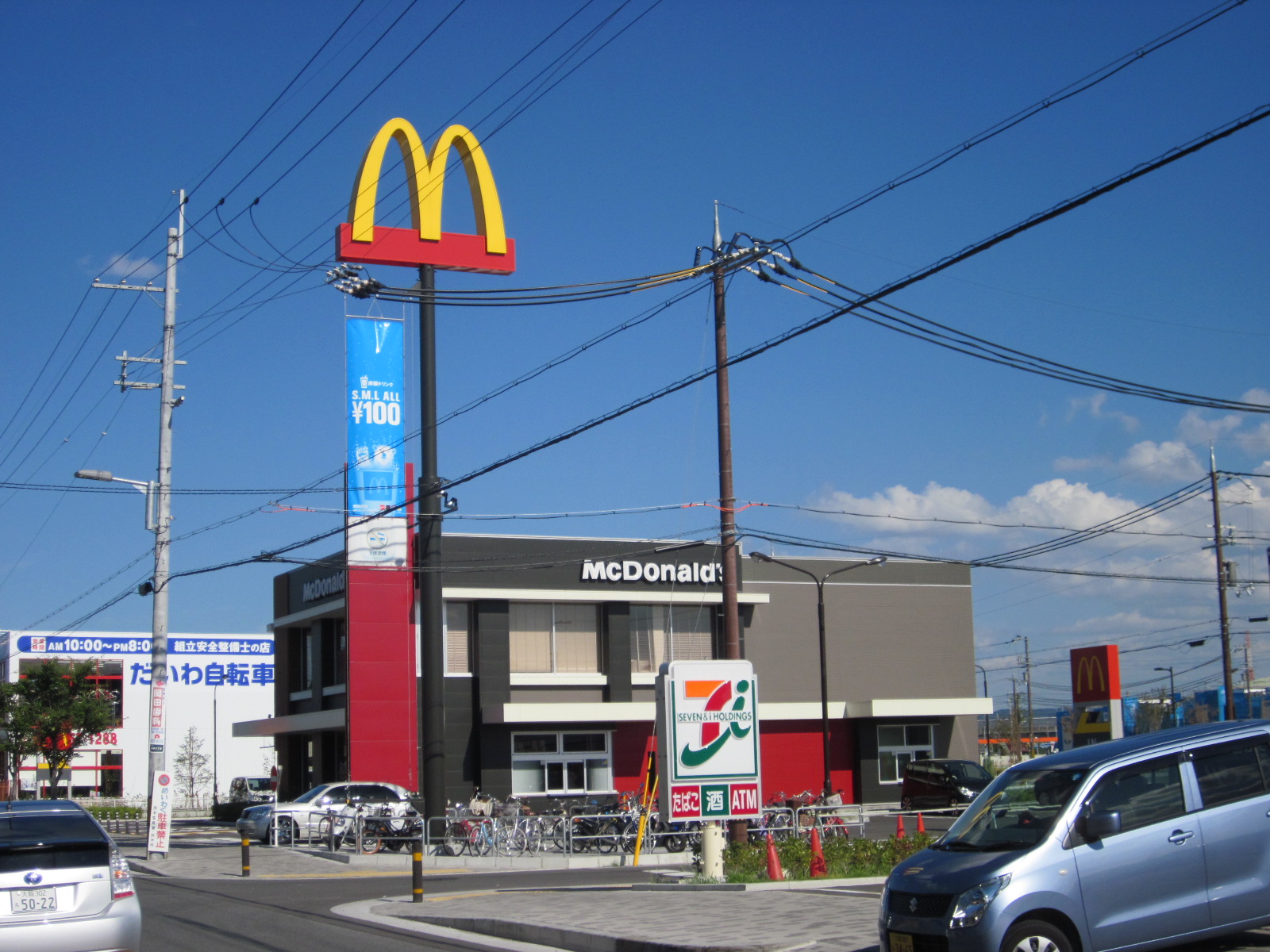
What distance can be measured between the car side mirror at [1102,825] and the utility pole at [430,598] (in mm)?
24004

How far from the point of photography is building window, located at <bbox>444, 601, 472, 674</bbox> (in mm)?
39062

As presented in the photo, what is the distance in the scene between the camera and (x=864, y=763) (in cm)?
4475

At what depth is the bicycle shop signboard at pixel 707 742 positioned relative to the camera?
18.1 metres

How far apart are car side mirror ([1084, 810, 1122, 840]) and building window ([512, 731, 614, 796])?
3130cm

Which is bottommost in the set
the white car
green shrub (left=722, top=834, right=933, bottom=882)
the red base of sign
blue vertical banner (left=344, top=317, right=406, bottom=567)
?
the white car

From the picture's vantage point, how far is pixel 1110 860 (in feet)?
29.8

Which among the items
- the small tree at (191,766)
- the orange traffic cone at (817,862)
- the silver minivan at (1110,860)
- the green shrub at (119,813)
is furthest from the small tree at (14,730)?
the silver minivan at (1110,860)

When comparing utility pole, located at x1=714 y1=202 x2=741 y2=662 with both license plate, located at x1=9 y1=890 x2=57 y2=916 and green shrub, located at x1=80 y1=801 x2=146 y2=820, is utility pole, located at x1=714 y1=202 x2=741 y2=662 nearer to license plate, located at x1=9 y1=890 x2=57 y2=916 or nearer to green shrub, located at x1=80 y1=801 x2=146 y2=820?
license plate, located at x1=9 y1=890 x2=57 y2=916

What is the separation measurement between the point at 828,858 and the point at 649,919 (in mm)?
5840

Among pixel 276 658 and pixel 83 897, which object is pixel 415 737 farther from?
pixel 83 897

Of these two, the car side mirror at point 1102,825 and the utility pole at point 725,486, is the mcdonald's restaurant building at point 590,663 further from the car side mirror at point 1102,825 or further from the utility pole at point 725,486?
the car side mirror at point 1102,825

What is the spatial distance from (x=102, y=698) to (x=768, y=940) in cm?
5527

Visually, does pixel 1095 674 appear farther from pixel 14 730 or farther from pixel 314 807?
→ pixel 14 730

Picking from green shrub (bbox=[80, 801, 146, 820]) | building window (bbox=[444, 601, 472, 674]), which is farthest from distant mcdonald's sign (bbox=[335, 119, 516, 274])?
green shrub (bbox=[80, 801, 146, 820])
